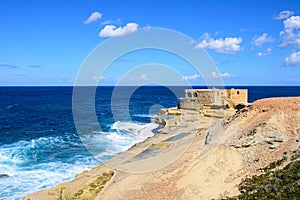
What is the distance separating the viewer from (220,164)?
18359mm

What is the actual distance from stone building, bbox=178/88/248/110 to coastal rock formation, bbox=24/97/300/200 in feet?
96.0

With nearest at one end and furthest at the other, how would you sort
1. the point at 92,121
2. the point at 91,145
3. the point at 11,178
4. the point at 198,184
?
the point at 198,184
the point at 11,178
the point at 91,145
the point at 92,121

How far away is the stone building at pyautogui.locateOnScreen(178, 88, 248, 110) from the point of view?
52.6 m

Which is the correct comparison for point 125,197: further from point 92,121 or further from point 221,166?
point 92,121

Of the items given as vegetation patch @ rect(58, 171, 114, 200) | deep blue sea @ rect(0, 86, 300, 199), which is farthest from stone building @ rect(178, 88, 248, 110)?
vegetation patch @ rect(58, 171, 114, 200)

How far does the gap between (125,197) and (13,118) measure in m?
50.3

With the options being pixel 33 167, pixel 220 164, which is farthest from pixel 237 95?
pixel 220 164

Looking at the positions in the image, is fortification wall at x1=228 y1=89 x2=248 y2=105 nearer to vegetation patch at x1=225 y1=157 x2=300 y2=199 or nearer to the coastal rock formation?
the coastal rock formation

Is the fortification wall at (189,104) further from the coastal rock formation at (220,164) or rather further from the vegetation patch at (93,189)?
the vegetation patch at (93,189)

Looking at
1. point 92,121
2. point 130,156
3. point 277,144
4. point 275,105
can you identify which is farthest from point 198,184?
point 92,121

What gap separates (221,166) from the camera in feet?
59.7

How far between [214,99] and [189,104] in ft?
Result: 18.3

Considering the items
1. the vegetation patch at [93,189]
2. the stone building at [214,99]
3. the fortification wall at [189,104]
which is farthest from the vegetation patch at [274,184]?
the fortification wall at [189,104]

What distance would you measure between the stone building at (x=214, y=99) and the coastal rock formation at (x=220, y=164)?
29.3 meters
